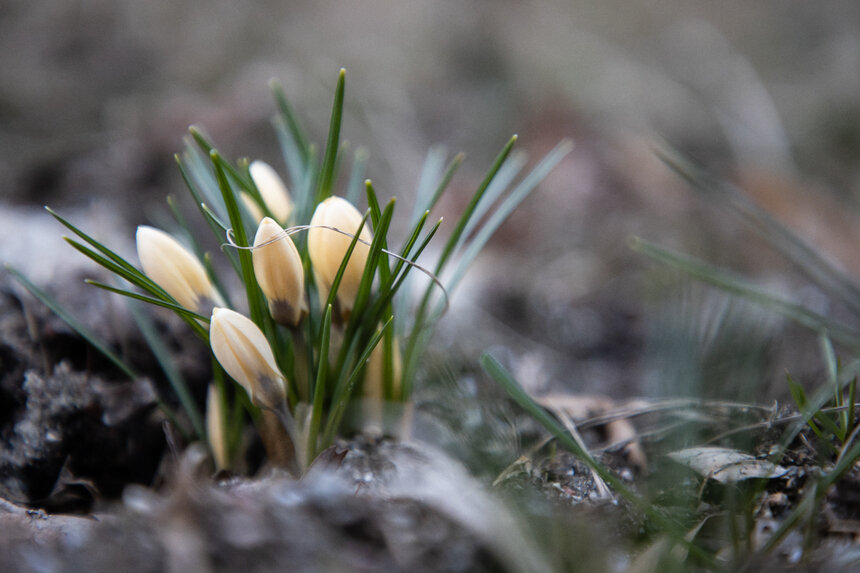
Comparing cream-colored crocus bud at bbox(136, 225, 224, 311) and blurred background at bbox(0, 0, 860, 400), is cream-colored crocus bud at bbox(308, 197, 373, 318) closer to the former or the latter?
cream-colored crocus bud at bbox(136, 225, 224, 311)

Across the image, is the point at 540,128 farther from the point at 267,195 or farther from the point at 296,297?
the point at 296,297

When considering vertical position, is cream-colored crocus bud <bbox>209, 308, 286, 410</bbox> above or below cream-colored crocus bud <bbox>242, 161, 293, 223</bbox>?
below

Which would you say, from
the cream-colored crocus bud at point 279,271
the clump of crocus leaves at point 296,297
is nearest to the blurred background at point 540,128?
the clump of crocus leaves at point 296,297

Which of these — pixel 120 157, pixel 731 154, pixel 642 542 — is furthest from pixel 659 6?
pixel 642 542

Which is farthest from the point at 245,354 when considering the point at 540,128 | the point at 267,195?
the point at 540,128

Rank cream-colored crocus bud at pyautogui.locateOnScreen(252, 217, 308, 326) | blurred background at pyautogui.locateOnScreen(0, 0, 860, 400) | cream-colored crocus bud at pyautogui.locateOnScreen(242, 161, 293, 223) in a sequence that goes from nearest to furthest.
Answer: cream-colored crocus bud at pyautogui.locateOnScreen(252, 217, 308, 326)
cream-colored crocus bud at pyautogui.locateOnScreen(242, 161, 293, 223)
blurred background at pyautogui.locateOnScreen(0, 0, 860, 400)

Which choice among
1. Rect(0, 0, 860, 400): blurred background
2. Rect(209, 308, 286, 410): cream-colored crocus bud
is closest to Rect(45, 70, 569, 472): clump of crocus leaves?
Rect(209, 308, 286, 410): cream-colored crocus bud

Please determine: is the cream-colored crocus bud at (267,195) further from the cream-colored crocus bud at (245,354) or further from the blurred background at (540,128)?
the blurred background at (540,128)
